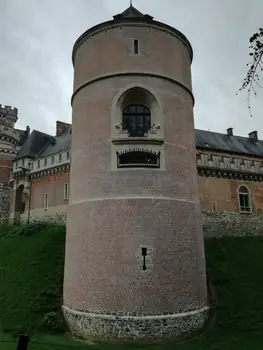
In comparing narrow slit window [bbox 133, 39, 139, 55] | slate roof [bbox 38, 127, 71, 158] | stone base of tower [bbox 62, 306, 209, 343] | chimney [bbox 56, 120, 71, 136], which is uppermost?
chimney [bbox 56, 120, 71, 136]

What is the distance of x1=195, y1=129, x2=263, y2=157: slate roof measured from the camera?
83.9 ft

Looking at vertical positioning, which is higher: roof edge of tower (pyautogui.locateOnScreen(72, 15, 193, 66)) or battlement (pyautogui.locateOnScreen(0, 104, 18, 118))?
battlement (pyautogui.locateOnScreen(0, 104, 18, 118))

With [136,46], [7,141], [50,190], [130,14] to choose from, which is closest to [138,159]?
[136,46]

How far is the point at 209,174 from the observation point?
72.2ft

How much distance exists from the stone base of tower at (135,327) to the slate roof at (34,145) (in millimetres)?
19490

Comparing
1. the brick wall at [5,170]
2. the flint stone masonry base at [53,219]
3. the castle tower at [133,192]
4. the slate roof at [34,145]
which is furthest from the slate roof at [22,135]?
the castle tower at [133,192]

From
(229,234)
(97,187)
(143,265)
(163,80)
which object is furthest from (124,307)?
(229,234)

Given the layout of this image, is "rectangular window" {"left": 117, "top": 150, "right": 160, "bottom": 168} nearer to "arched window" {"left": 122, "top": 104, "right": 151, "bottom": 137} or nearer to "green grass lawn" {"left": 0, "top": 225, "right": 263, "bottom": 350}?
"arched window" {"left": 122, "top": 104, "right": 151, "bottom": 137}

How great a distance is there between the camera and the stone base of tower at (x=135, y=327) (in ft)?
32.8

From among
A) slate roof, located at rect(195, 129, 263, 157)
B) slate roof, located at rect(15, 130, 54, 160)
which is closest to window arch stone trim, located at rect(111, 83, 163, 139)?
slate roof, located at rect(195, 129, 263, 157)

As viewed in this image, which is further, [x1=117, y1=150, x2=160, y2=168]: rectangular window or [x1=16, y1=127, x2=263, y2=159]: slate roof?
[x1=16, y1=127, x2=263, y2=159]: slate roof

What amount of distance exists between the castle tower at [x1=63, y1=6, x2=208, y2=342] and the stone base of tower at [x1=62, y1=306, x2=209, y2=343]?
0.03 m

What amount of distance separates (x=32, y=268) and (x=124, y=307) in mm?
6390

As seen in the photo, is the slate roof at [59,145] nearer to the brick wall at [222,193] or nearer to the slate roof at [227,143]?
the slate roof at [227,143]
